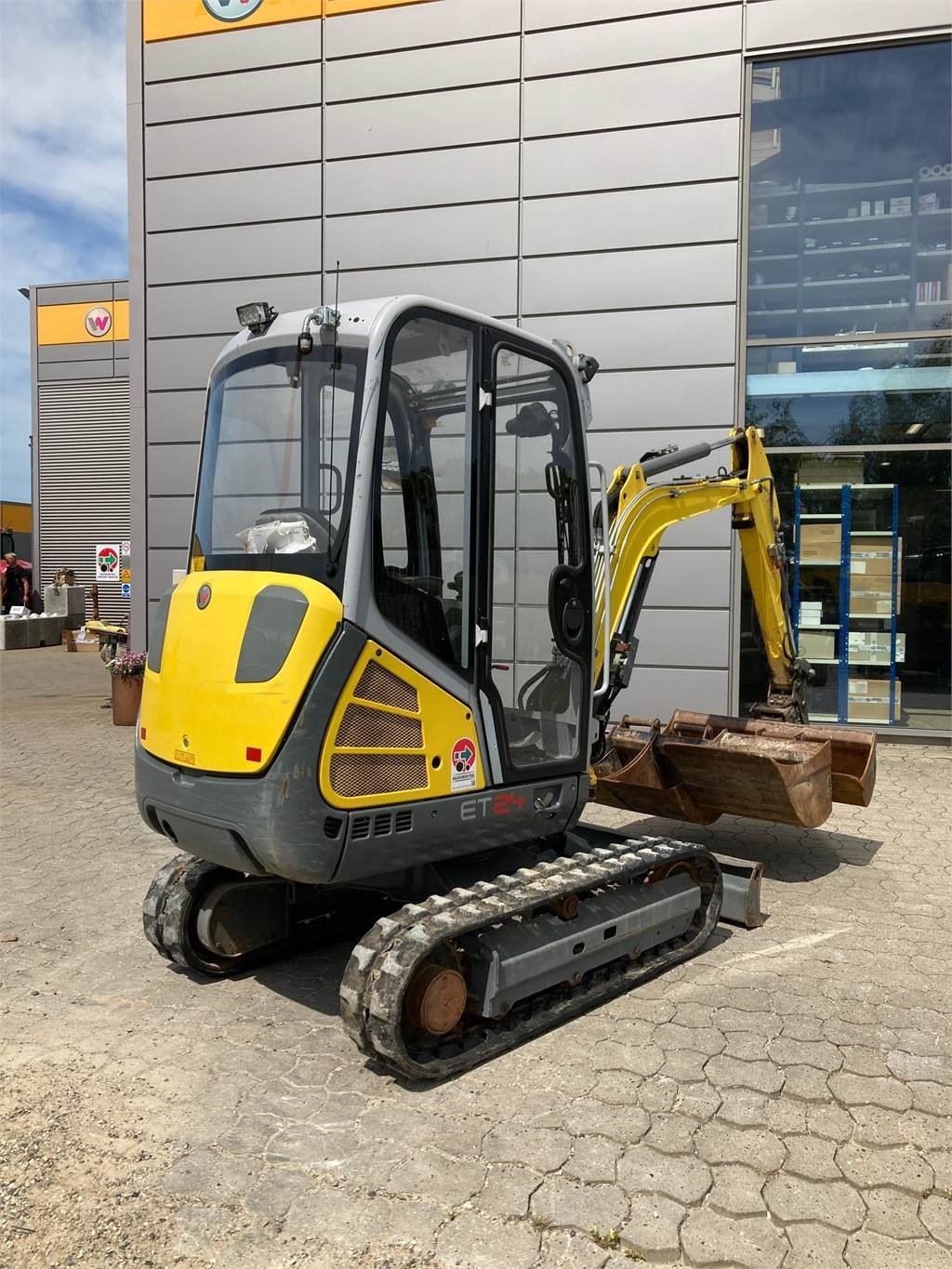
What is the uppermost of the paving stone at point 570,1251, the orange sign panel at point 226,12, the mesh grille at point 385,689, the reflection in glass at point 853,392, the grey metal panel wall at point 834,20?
the orange sign panel at point 226,12

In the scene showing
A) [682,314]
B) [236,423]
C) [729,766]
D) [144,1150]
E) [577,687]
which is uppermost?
[682,314]

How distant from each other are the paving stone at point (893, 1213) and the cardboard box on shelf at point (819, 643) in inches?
297

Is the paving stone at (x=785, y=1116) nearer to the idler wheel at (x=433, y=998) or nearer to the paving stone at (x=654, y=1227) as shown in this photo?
the paving stone at (x=654, y=1227)

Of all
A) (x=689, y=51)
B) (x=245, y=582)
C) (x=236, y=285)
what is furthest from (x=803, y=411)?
(x=245, y=582)

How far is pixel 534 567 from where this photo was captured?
422cm

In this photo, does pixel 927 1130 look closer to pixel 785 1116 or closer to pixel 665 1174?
pixel 785 1116

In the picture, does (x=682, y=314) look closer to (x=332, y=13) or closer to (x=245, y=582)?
(x=332, y=13)

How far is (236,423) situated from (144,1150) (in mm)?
2663

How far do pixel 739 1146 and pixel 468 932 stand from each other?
113 centimetres

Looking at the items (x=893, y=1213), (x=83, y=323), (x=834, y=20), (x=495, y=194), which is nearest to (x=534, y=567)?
(x=893, y=1213)

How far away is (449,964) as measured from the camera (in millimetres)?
3574

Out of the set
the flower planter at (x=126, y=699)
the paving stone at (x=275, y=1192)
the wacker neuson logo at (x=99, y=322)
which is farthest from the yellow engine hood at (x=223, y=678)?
the wacker neuson logo at (x=99, y=322)

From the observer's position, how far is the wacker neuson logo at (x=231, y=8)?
35.2 feet

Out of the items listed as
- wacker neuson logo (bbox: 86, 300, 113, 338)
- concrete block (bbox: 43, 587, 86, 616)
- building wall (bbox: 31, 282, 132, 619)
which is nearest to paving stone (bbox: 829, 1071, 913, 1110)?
concrete block (bbox: 43, 587, 86, 616)
